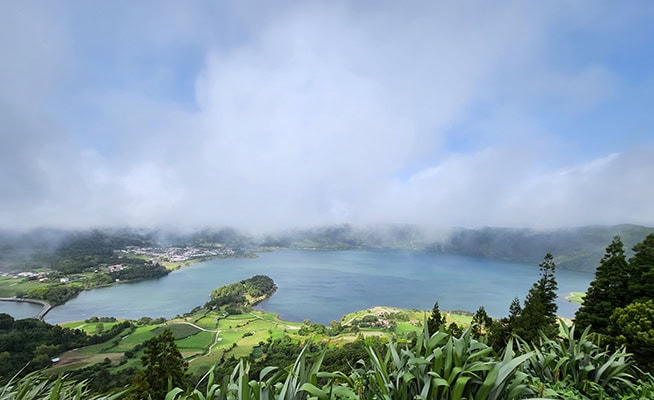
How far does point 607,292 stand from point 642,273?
1729mm

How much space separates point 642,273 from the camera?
31.5 feet

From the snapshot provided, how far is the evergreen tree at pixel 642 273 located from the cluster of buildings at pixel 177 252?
117 m

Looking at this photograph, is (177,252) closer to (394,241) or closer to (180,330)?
(180,330)

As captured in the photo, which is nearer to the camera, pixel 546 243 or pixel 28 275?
pixel 28 275

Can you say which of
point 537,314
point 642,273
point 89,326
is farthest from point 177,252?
point 642,273

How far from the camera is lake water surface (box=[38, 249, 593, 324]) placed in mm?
53812

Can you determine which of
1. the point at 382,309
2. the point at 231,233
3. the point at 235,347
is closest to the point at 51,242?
the point at 231,233

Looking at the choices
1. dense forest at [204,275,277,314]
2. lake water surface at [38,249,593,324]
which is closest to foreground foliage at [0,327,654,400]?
lake water surface at [38,249,593,324]

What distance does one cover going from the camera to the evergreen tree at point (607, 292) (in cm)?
1053

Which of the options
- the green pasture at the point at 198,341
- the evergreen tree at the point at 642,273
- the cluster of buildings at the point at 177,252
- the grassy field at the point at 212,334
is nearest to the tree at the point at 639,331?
the evergreen tree at the point at 642,273

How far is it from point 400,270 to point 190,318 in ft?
240

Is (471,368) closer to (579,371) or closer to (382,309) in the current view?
(579,371)

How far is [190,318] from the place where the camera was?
153ft

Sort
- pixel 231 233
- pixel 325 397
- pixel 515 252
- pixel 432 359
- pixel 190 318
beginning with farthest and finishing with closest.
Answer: pixel 231 233
pixel 515 252
pixel 190 318
pixel 432 359
pixel 325 397
